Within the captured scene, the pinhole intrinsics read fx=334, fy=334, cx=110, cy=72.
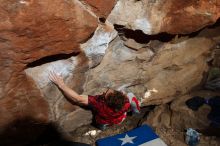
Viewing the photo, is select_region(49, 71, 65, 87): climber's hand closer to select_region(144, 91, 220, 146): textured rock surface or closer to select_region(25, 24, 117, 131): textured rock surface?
select_region(25, 24, 117, 131): textured rock surface

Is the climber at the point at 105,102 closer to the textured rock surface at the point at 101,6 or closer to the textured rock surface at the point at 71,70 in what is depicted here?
the textured rock surface at the point at 71,70

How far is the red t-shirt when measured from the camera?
3884mm

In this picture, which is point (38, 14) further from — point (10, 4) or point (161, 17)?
point (161, 17)

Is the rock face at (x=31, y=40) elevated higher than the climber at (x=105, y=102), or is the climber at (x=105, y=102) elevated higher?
the rock face at (x=31, y=40)

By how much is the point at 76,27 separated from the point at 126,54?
3.12 ft

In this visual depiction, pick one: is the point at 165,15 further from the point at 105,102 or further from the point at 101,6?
the point at 105,102

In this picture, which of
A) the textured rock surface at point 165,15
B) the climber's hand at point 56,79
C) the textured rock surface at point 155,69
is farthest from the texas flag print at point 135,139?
the textured rock surface at point 165,15

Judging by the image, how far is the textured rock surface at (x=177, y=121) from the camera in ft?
14.1

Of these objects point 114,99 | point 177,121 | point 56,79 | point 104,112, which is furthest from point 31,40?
point 177,121

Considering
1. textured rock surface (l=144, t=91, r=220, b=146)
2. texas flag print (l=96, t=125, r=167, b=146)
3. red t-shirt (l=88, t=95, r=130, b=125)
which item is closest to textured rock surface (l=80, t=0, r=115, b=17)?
red t-shirt (l=88, t=95, r=130, b=125)

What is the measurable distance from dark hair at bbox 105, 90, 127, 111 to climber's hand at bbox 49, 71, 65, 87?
577mm

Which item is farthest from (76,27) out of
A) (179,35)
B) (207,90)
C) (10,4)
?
(207,90)

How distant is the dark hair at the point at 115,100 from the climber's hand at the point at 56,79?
58 cm

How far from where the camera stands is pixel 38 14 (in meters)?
2.87
